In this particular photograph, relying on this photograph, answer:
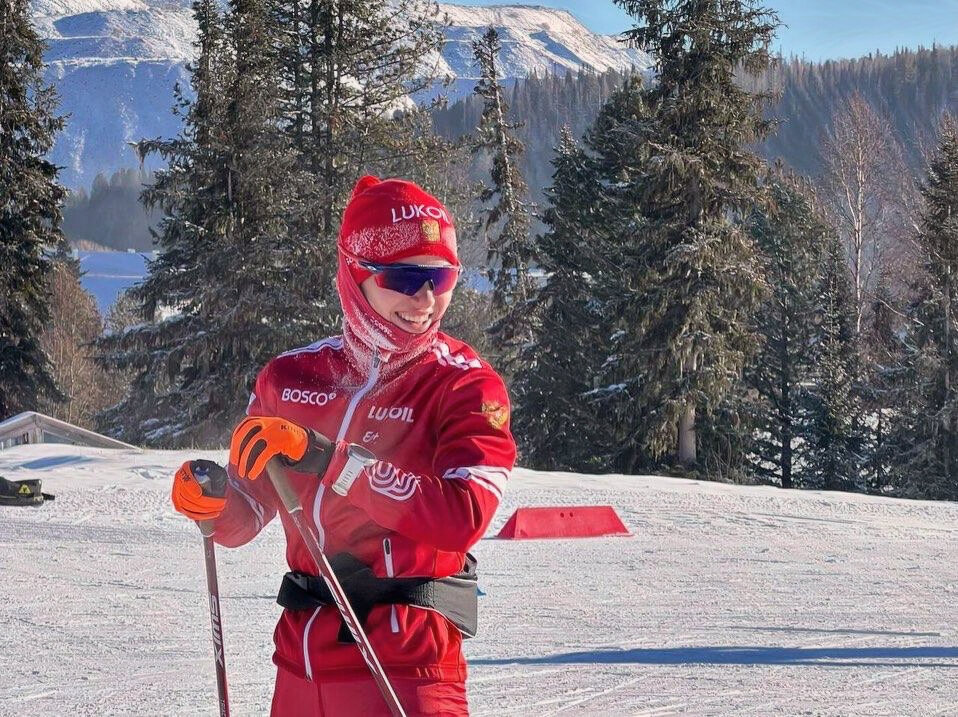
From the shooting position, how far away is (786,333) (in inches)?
1330

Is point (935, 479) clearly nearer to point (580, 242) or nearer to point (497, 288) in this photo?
point (580, 242)

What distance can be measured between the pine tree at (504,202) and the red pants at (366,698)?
100.0 ft

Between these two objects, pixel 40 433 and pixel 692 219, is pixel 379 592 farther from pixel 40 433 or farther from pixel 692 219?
pixel 692 219

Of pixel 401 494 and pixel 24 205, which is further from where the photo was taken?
pixel 24 205

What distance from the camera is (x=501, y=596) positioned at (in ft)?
26.4

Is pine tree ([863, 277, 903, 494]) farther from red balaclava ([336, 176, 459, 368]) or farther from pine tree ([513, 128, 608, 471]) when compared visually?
red balaclava ([336, 176, 459, 368])

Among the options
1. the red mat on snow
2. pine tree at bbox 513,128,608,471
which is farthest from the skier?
pine tree at bbox 513,128,608,471

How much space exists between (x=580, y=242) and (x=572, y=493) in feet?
63.6

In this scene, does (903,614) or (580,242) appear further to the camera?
(580,242)

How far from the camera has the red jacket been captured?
7.34 feet

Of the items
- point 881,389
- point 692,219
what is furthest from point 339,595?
point 881,389

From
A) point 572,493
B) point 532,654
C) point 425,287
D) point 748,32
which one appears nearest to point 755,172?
point 748,32

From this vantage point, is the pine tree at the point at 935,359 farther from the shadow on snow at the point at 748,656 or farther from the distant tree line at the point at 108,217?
the distant tree line at the point at 108,217

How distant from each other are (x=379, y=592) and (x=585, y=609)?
558cm
